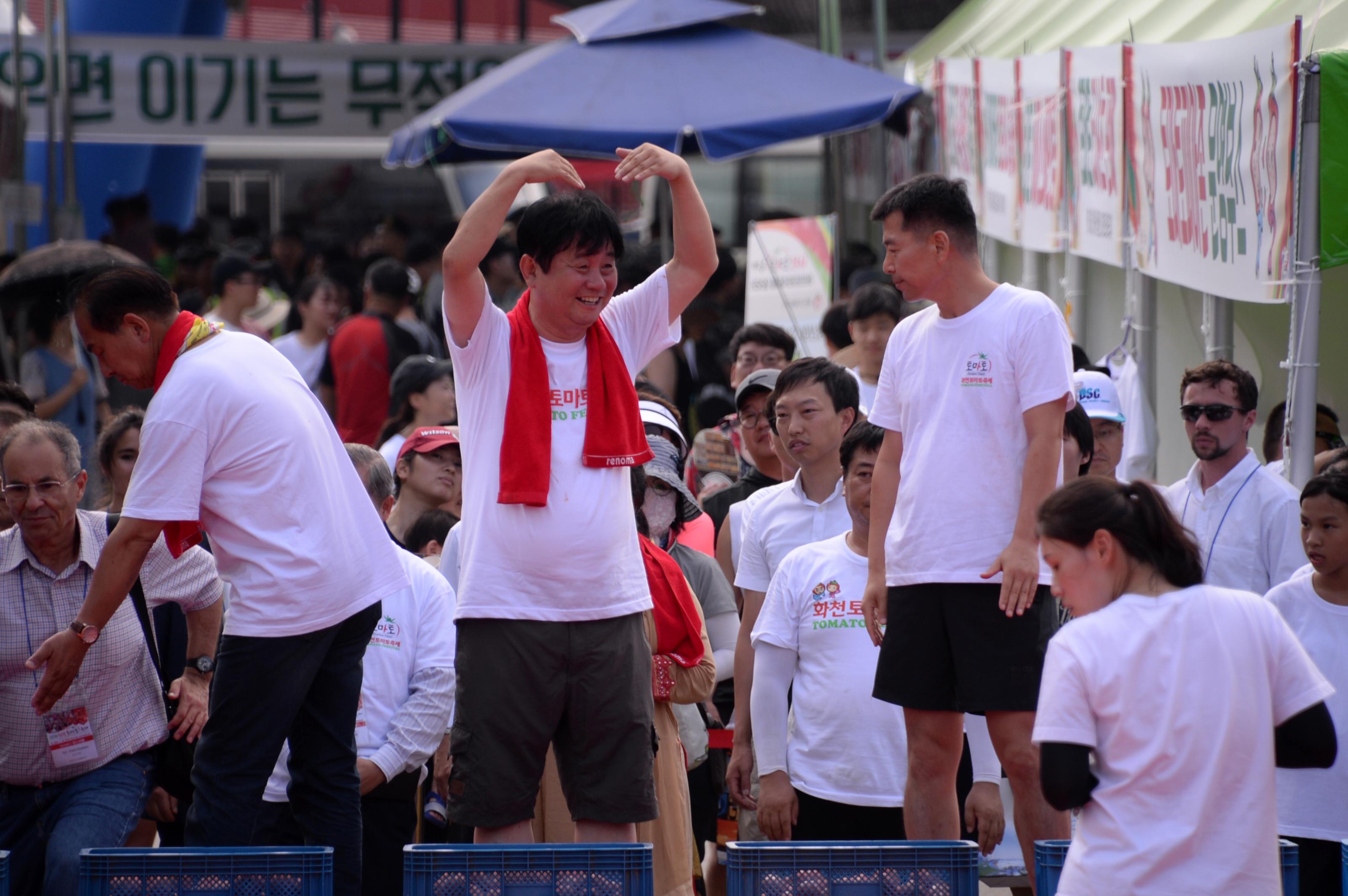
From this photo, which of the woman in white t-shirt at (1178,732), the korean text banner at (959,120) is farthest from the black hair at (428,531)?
the korean text banner at (959,120)

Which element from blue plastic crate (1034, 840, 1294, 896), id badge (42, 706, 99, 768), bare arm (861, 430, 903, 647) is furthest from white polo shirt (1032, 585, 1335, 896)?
id badge (42, 706, 99, 768)

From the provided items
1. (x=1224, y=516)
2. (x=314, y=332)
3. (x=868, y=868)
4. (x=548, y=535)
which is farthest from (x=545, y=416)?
(x=314, y=332)

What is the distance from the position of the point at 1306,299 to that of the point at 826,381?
4.58 ft

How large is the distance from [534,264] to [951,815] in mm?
1602

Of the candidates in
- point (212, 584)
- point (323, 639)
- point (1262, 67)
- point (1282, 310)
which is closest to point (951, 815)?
point (323, 639)

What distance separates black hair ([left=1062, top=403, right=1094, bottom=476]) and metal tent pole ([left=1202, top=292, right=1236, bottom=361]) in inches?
53.8

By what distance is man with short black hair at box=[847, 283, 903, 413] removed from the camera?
6.38 m

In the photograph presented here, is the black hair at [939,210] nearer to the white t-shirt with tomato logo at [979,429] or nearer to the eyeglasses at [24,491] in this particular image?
the white t-shirt with tomato logo at [979,429]

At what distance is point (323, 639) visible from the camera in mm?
3594

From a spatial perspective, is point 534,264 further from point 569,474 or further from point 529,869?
point 529,869

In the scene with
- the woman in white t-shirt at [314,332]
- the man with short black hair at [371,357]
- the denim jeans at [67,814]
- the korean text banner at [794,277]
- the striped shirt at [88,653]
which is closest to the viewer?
the denim jeans at [67,814]

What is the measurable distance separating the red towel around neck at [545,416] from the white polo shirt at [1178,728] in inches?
48.7

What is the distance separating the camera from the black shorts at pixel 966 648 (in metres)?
3.45

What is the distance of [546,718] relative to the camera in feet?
11.4
